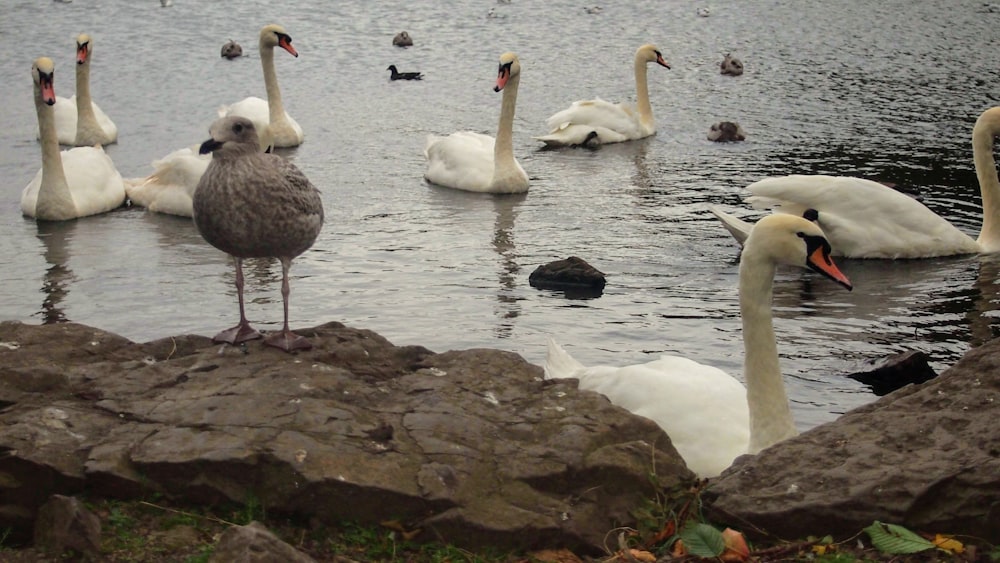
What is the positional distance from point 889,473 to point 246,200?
3009 millimetres

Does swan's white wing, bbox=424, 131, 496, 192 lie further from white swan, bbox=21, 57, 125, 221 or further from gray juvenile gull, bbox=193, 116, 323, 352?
gray juvenile gull, bbox=193, 116, 323, 352

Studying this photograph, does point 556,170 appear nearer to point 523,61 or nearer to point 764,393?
point 523,61

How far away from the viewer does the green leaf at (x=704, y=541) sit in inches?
175

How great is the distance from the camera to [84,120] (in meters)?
16.6

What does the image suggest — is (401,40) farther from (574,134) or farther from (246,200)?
(246,200)

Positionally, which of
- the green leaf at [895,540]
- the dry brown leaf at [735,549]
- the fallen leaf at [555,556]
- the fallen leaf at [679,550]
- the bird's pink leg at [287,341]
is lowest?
the fallen leaf at [555,556]

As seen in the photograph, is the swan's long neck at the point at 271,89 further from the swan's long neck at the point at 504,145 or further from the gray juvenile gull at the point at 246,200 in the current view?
the gray juvenile gull at the point at 246,200

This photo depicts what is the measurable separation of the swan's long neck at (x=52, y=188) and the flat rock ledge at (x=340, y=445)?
7.18 metres

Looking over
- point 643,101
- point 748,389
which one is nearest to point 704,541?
point 748,389

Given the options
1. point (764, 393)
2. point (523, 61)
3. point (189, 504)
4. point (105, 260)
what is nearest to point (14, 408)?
point (189, 504)

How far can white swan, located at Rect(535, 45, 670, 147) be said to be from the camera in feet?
54.8

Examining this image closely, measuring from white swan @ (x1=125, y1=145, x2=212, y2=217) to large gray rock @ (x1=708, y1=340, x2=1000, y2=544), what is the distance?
8.71 metres

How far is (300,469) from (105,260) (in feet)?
23.3

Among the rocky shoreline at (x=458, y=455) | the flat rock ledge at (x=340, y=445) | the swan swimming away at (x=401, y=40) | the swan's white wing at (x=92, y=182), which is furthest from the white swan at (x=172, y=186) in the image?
the swan swimming away at (x=401, y=40)
